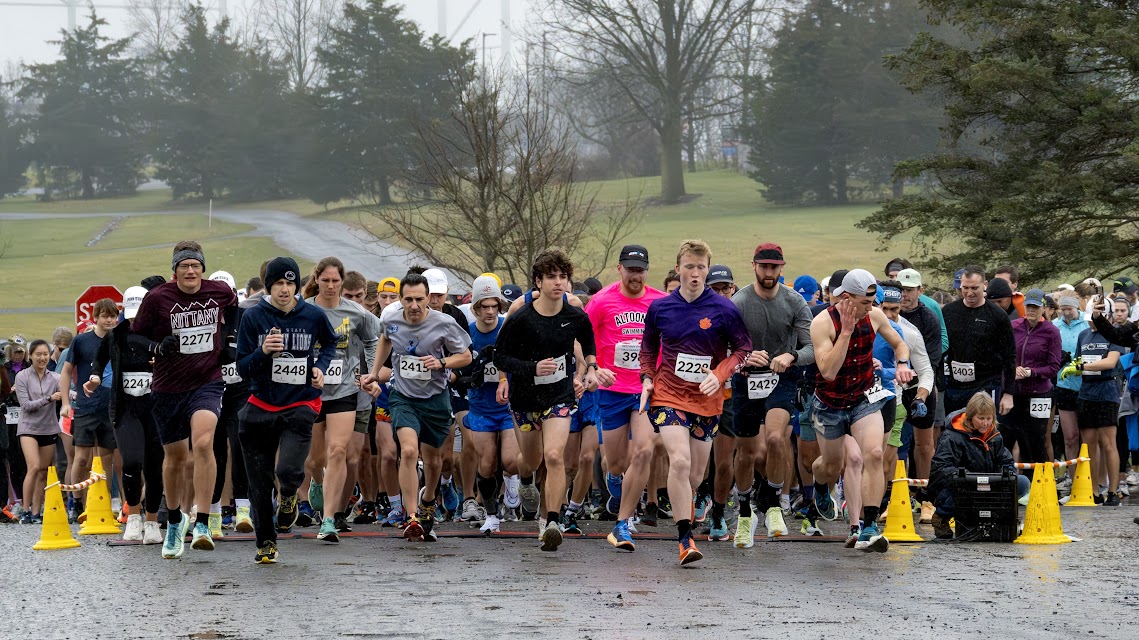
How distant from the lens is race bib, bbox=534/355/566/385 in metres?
11.1

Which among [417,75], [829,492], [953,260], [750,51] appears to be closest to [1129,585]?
[829,492]

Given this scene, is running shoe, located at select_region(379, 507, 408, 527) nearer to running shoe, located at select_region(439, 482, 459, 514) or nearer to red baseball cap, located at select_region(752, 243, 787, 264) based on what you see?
running shoe, located at select_region(439, 482, 459, 514)

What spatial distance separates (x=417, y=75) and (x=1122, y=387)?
48664mm

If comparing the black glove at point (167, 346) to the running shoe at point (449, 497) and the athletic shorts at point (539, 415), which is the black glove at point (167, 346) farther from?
the running shoe at point (449, 497)

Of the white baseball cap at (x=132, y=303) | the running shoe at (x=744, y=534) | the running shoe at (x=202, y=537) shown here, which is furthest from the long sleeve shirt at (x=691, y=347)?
the white baseball cap at (x=132, y=303)

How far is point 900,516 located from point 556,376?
3211 mm

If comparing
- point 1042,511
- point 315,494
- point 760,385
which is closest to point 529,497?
point 315,494

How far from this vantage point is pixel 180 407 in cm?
1036

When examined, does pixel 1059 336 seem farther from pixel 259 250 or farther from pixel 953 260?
pixel 259 250

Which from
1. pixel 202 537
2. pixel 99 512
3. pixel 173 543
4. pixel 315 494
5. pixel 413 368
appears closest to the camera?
pixel 173 543

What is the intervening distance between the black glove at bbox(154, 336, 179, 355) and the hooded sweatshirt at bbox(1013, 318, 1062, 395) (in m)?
8.50

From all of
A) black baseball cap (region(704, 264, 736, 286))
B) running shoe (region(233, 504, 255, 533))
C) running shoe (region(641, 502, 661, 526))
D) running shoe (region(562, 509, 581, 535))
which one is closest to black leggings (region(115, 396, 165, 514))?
running shoe (region(233, 504, 255, 533))

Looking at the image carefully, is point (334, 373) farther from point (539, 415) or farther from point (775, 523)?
point (775, 523)

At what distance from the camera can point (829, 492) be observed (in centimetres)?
1269
